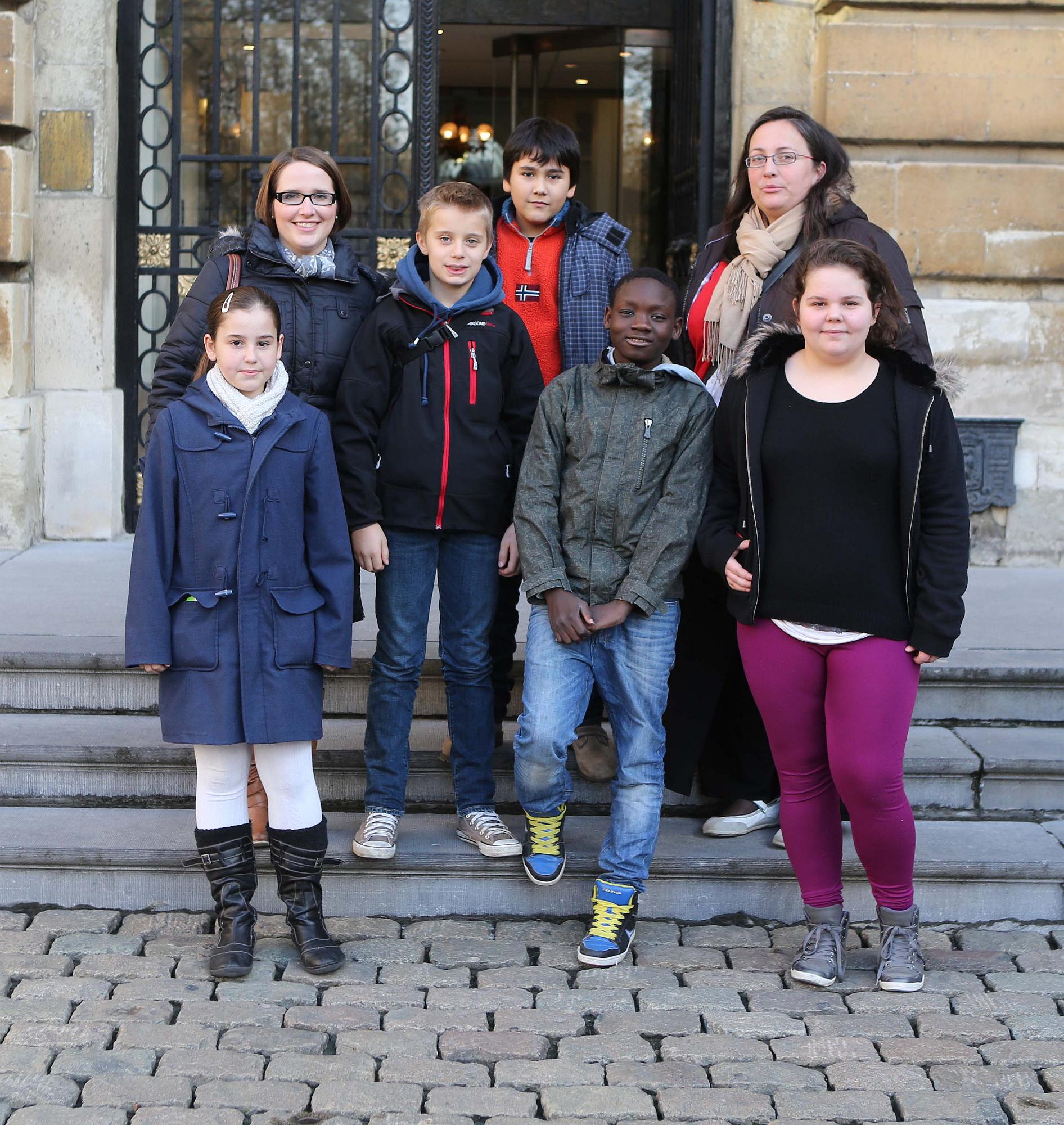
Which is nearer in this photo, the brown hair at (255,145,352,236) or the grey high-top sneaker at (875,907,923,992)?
the grey high-top sneaker at (875,907,923,992)

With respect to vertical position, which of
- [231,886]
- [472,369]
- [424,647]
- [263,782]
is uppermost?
[472,369]

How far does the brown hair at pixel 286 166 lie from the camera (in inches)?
151

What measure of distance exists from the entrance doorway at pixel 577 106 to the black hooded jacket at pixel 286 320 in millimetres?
6645

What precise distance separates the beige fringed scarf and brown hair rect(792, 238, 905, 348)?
16.5 inches

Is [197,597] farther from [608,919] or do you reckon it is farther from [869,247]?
[869,247]

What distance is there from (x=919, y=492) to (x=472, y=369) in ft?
3.89

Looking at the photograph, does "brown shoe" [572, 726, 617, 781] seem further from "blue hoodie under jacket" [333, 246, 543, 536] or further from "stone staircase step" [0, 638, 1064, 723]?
"blue hoodie under jacket" [333, 246, 543, 536]

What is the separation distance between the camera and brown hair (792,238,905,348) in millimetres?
3426

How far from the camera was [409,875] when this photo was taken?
397 centimetres

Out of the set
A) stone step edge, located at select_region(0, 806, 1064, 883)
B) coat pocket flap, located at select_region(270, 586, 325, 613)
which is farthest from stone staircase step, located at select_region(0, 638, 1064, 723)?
coat pocket flap, located at select_region(270, 586, 325, 613)

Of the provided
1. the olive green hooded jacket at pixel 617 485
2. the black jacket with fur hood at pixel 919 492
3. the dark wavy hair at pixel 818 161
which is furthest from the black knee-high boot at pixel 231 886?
the dark wavy hair at pixel 818 161

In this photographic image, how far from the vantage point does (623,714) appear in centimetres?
372

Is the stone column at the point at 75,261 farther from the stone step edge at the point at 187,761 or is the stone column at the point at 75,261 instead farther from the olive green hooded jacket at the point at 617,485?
the olive green hooded jacket at the point at 617,485

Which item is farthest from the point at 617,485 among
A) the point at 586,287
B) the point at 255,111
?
the point at 255,111
